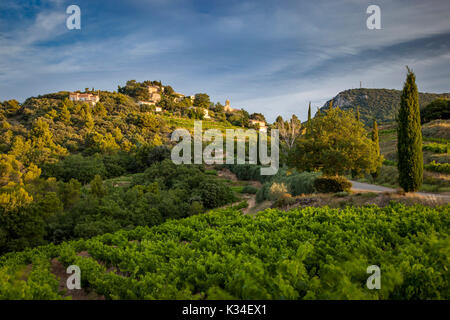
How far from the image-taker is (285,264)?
16.0ft

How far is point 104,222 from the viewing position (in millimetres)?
16766

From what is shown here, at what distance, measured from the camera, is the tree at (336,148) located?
1462cm

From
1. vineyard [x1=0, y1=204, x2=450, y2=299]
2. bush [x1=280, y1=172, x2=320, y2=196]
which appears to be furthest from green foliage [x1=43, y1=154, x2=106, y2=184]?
bush [x1=280, y1=172, x2=320, y2=196]

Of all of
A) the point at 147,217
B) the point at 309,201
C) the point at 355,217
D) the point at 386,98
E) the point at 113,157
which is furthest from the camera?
the point at 386,98

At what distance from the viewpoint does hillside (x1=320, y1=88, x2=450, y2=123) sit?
75438mm

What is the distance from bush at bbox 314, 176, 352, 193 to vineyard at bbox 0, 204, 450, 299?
484 cm

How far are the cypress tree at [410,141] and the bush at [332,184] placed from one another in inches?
111

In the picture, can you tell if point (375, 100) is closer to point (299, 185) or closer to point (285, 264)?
point (299, 185)

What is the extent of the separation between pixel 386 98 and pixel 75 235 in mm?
96551

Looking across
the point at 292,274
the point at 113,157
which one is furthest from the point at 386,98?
the point at 292,274
